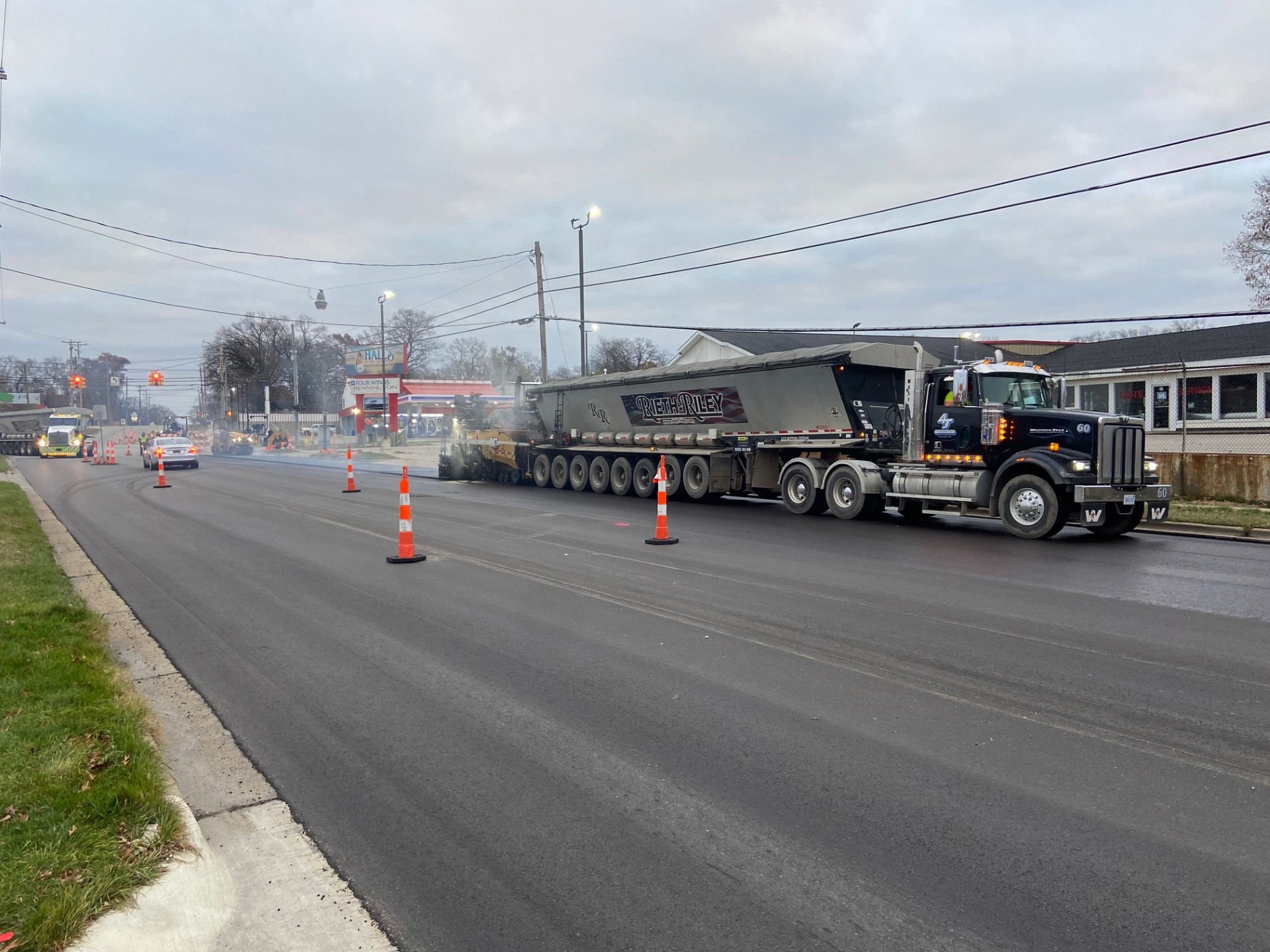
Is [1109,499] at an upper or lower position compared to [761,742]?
upper

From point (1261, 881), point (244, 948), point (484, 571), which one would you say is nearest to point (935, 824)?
point (1261, 881)

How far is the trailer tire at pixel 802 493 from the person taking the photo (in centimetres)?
1633

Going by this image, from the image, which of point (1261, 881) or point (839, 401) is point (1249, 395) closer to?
point (839, 401)

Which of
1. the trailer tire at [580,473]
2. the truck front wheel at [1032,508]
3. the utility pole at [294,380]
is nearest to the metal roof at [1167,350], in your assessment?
the truck front wheel at [1032,508]

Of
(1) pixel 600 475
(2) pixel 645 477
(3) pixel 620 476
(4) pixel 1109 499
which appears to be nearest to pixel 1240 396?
(4) pixel 1109 499

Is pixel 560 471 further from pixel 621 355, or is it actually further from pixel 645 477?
pixel 621 355

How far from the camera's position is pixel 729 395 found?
60.2 ft

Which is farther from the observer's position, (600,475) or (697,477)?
(600,475)

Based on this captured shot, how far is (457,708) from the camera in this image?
517 centimetres

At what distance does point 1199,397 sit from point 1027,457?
612 inches

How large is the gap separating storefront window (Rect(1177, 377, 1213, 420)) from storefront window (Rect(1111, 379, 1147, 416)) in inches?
38.6

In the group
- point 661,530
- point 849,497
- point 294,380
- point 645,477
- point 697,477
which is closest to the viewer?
point 661,530

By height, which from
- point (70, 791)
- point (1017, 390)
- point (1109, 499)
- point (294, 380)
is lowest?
point (70, 791)

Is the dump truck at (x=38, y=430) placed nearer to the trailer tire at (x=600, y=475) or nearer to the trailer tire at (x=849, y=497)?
the trailer tire at (x=600, y=475)
